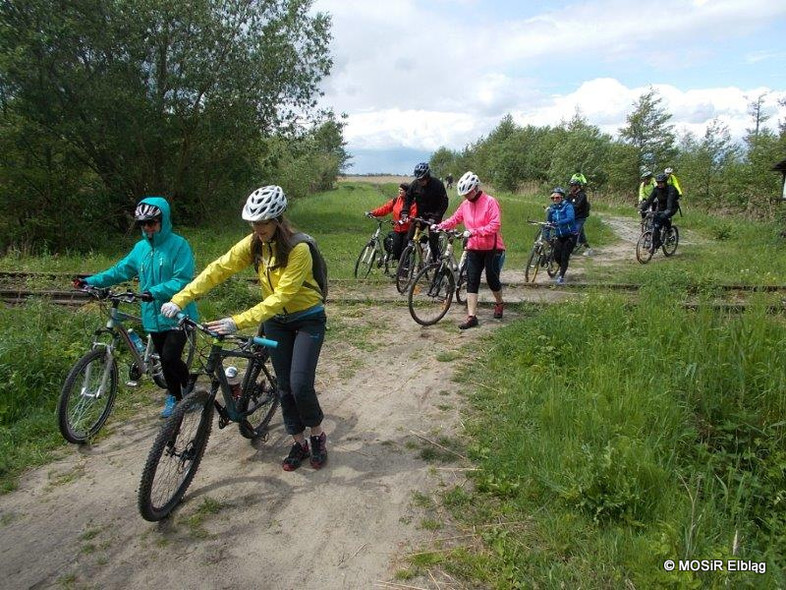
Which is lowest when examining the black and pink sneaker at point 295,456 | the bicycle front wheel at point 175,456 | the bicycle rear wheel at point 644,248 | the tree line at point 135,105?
the black and pink sneaker at point 295,456

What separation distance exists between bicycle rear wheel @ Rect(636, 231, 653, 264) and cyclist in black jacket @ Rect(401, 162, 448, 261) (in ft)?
21.3

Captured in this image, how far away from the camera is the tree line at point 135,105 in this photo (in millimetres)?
14242

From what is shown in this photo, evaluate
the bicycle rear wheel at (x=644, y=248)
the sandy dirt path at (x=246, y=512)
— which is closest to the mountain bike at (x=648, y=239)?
the bicycle rear wheel at (x=644, y=248)

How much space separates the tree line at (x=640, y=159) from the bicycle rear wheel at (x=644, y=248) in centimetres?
→ 1061

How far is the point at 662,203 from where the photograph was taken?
12570mm

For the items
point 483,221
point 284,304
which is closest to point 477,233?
point 483,221

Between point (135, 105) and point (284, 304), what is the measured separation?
52.4 feet

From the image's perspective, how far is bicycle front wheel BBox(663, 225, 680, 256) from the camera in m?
13.1

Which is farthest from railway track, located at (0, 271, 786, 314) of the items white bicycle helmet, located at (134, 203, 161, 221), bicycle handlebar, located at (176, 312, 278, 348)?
bicycle handlebar, located at (176, 312, 278, 348)

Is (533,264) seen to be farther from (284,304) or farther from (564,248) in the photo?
(284,304)

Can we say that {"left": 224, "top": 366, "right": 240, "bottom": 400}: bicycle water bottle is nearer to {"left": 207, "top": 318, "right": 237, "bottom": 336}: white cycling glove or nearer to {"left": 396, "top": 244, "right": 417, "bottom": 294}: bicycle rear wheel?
{"left": 207, "top": 318, "right": 237, "bottom": 336}: white cycling glove

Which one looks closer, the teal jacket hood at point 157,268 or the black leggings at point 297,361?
the black leggings at point 297,361

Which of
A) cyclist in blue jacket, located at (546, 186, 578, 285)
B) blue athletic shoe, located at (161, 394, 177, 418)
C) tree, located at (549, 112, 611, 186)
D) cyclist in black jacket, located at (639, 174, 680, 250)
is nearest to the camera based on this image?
blue athletic shoe, located at (161, 394, 177, 418)

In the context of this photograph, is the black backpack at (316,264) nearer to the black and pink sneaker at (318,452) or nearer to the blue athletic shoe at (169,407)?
the black and pink sneaker at (318,452)
